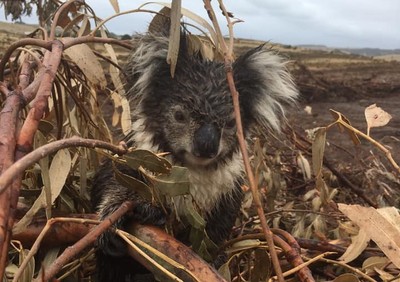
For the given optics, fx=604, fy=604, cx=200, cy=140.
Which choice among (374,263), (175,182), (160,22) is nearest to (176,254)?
(175,182)

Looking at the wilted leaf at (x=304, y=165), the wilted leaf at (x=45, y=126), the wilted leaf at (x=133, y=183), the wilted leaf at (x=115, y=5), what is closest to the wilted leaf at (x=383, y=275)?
the wilted leaf at (x=133, y=183)

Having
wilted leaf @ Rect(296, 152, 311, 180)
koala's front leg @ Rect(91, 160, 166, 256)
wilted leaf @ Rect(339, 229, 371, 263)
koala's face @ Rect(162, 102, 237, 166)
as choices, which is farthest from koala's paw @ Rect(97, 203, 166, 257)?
wilted leaf @ Rect(296, 152, 311, 180)

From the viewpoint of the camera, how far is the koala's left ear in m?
2.07

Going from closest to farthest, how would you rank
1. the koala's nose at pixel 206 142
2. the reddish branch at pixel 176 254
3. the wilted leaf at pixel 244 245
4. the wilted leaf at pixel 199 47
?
1. the reddish branch at pixel 176 254
2. the koala's nose at pixel 206 142
3. the wilted leaf at pixel 244 245
4. the wilted leaf at pixel 199 47

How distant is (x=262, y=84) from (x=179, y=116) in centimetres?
38

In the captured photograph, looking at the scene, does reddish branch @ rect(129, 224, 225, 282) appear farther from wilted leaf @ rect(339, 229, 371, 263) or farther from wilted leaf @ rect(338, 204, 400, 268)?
wilted leaf @ rect(339, 229, 371, 263)

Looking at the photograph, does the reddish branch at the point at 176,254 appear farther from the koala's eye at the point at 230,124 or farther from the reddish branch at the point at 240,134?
the koala's eye at the point at 230,124

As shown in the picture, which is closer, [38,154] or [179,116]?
[38,154]

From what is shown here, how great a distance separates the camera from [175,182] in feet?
4.63

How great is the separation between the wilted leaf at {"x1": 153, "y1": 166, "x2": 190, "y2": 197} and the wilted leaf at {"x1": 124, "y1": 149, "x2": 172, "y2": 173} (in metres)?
0.03

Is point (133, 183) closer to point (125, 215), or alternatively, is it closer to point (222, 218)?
point (125, 215)

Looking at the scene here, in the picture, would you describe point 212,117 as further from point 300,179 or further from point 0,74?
point 300,179

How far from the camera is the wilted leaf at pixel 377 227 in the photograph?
4.48ft

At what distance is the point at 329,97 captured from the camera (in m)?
9.89
